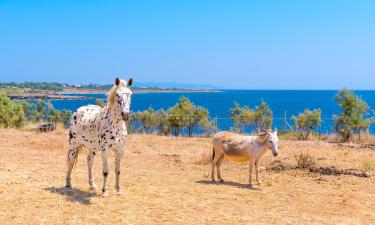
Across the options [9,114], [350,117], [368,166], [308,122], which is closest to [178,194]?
[368,166]

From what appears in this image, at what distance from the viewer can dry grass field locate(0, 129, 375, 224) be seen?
782 centimetres

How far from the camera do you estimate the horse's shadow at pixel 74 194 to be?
863 cm

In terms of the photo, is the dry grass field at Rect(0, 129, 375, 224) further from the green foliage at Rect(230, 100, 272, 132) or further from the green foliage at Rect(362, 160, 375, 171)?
the green foliage at Rect(230, 100, 272, 132)

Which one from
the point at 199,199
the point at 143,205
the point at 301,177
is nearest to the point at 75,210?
the point at 143,205

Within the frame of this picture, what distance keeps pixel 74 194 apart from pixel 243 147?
4643 millimetres

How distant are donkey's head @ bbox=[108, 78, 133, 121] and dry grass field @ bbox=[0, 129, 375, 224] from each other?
1.86 metres

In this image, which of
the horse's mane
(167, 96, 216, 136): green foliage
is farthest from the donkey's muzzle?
(167, 96, 216, 136): green foliage

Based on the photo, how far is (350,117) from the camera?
25.9 metres

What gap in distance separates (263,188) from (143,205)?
3618 millimetres

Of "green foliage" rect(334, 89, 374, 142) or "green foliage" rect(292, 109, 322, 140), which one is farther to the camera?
"green foliage" rect(292, 109, 322, 140)

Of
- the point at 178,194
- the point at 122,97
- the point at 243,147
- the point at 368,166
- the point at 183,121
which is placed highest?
the point at 122,97

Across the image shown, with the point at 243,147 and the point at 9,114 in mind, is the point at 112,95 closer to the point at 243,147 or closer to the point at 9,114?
the point at 243,147

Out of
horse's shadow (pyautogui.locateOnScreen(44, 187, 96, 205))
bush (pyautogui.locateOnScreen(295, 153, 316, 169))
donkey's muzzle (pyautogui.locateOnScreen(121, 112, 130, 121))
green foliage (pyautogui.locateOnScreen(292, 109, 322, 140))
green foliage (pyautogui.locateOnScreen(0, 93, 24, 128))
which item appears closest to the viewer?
donkey's muzzle (pyautogui.locateOnScreen(121, 112, 130, 121))

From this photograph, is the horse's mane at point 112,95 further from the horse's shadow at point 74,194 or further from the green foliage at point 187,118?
the green foliage at point 187,118
